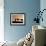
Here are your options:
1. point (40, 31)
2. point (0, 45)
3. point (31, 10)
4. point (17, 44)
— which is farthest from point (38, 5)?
point (40, 31)

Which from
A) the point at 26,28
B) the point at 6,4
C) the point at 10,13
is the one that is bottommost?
the point at 26,28

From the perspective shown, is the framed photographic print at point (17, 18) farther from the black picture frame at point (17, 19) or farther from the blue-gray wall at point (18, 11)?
the blue-gray wall at point (18, 11)

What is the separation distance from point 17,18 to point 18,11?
312 mm

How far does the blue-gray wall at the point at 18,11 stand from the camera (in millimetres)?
5977

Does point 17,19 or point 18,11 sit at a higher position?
point 18,11

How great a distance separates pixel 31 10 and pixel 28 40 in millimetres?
2609

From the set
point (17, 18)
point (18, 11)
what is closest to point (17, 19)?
point (17, 18)

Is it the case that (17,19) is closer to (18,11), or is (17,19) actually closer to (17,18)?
(17,18)

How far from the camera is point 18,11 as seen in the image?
19.7ft

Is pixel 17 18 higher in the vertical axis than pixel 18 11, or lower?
lower

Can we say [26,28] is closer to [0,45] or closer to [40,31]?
[0,45]

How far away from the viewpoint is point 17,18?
6000 millimetres

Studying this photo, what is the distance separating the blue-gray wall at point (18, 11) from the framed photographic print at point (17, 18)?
132 millimetres

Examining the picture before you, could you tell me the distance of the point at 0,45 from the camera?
3887 mm
